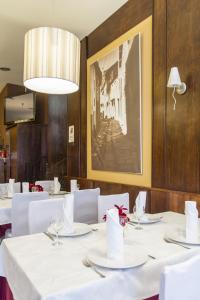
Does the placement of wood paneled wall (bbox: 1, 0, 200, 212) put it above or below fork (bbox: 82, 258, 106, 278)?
above

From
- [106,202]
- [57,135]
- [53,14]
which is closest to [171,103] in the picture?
[106,202]

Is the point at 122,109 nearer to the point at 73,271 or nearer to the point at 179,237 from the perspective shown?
the point at 179,237

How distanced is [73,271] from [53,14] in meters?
3.26

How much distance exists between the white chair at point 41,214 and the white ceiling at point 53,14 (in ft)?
7.91

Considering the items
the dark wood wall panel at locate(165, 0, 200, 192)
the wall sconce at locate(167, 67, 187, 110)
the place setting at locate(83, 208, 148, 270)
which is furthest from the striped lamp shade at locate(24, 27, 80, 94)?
the place setting at locate(83, 208, 148, 270)

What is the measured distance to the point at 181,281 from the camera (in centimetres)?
91

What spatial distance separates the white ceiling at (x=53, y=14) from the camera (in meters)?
3.21

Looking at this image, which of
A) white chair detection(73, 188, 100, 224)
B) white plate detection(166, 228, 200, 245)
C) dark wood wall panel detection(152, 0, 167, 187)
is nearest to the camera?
white plate detection(166, 228, 200, 245)

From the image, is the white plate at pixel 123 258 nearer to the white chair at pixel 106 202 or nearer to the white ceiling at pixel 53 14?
the white chair at pixel 106 202

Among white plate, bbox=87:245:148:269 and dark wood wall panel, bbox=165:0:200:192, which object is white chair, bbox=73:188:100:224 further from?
white plate, bbox=87:245:148:269

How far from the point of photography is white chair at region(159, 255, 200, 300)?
875 millimetres

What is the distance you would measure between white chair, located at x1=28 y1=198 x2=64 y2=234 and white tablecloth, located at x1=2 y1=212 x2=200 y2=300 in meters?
0.37

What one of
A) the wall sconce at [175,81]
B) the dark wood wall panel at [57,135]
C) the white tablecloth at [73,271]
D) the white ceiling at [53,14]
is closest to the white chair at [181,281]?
the white tablecloth at [73,271]

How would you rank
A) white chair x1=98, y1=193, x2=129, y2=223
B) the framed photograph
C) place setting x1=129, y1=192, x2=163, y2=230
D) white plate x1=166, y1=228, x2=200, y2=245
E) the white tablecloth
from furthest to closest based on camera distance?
the framed photograph
white chair x1=98, y1=193, x2=129, y2=223
place setting x1=129, y1=192, x2=163, y2=230
white plate x1=166, y1=228, x2=200, y2=245
the white tablecloth
